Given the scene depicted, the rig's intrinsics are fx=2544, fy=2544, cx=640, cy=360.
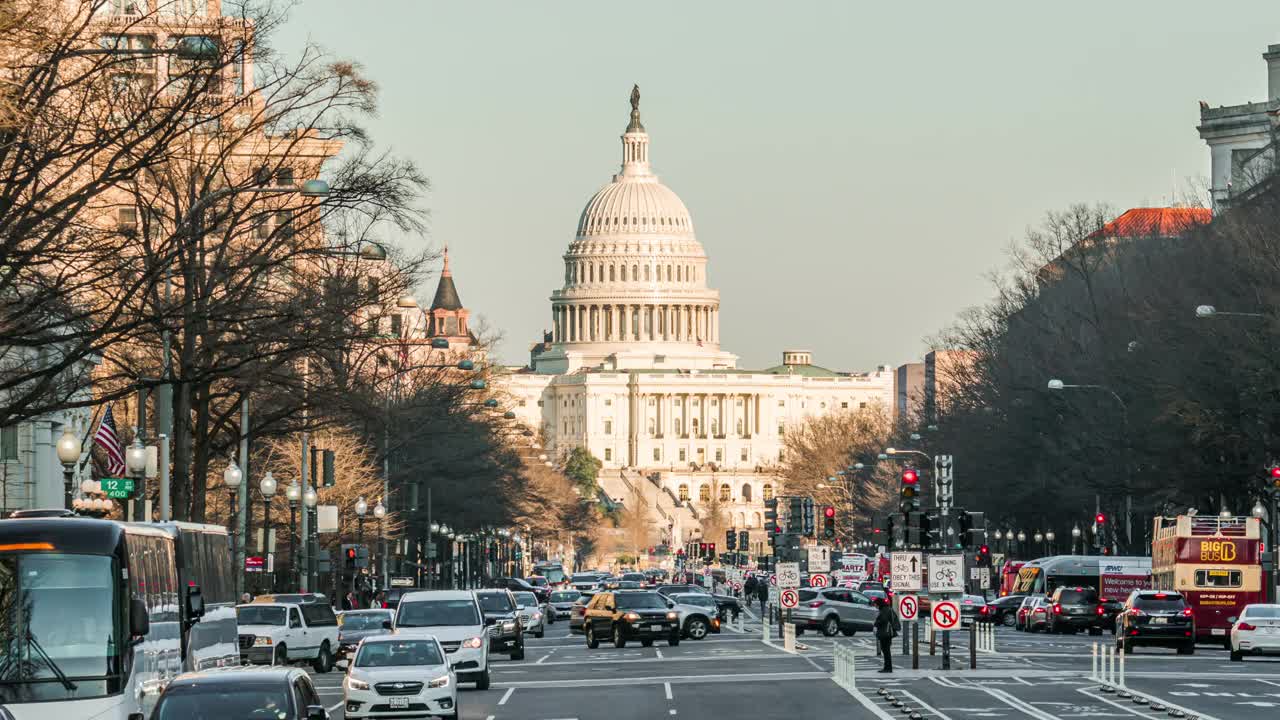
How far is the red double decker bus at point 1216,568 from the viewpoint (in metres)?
63.7

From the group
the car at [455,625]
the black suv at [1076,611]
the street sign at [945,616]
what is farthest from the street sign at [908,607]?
the black suv at [1076,611]

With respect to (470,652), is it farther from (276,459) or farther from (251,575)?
(276,459)

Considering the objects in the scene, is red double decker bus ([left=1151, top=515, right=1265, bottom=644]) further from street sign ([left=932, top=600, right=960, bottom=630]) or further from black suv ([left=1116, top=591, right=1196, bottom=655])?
street sign ([left=932, top=600, right=960, bottom=630])

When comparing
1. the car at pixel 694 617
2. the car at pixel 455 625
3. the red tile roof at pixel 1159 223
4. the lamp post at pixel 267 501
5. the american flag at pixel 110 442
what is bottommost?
the car at pixel 694 617

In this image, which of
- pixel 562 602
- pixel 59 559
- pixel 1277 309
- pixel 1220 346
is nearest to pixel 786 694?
pixel 59 559

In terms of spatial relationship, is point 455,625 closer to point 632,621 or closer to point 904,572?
point 904,572

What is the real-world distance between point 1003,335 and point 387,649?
2709 inches

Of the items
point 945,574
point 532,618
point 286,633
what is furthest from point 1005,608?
point 945,574

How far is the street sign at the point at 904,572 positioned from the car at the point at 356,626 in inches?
485

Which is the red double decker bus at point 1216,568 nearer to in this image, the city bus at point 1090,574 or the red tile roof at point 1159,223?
the city bus at point 1090,574

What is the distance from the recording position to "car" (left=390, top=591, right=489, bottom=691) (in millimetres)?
43906

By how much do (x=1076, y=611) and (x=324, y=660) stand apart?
1168 inches

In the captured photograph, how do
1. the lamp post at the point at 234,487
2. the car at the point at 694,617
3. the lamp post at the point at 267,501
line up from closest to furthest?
the lamp post at the point at 234,487, the lamp post at the point at 267,501, the car at the point at 694,617

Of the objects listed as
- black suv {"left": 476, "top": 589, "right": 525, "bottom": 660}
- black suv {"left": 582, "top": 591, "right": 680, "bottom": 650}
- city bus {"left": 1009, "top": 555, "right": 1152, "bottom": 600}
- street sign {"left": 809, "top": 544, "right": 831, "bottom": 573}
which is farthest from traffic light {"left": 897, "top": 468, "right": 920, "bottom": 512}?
street sign {"left": 809, "top": 544, "right": 831, "bottom": 573}
